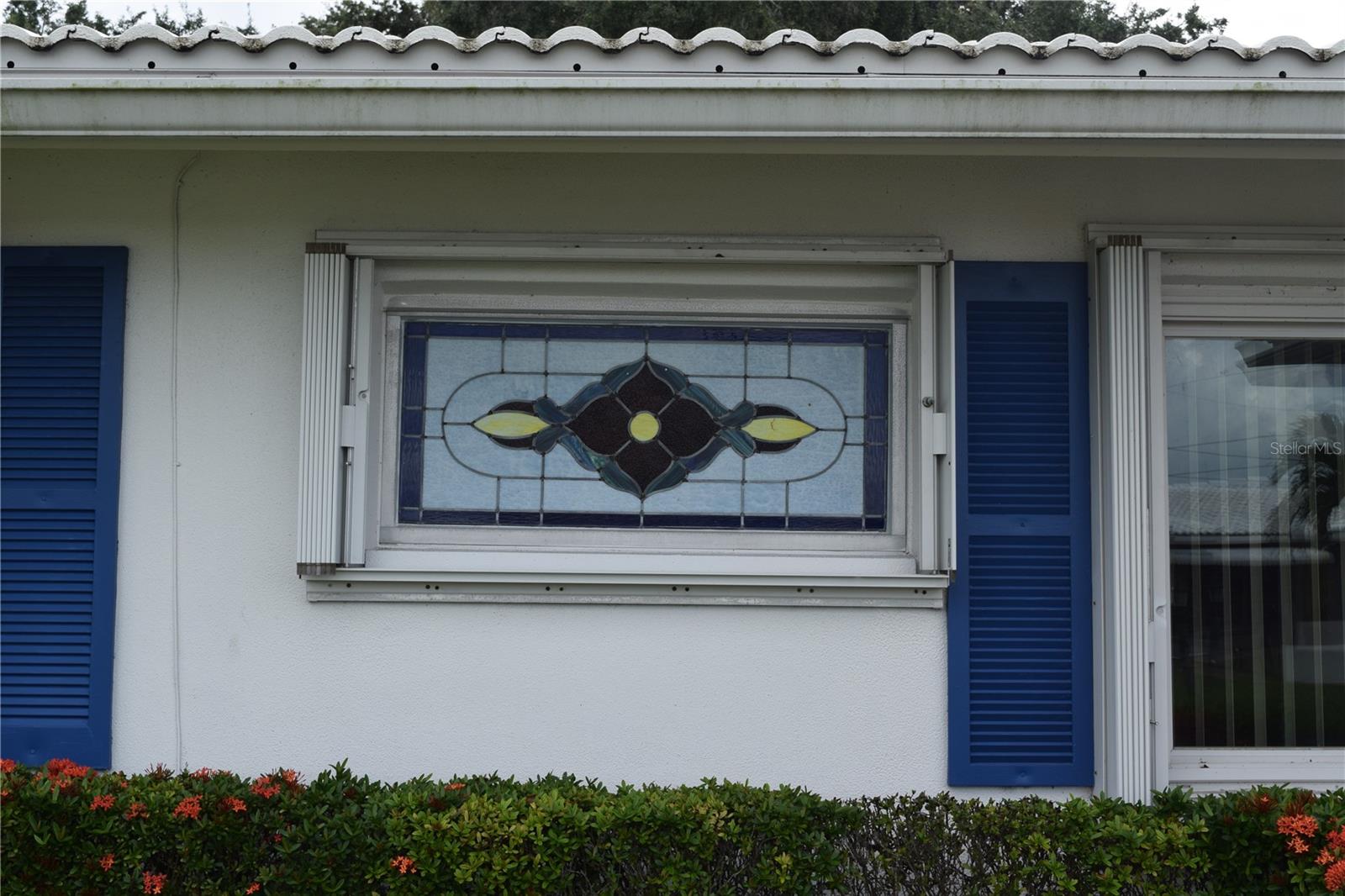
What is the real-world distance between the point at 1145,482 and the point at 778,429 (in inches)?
49.2

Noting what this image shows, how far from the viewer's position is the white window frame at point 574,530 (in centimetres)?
411

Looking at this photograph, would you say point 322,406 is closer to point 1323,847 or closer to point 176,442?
point 176,442

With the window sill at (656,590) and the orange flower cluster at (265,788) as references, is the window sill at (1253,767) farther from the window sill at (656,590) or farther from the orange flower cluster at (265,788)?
the orange flower cluster at (265,788)

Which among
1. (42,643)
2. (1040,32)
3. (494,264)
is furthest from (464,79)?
(1040,32)

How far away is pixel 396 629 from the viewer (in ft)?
13.6

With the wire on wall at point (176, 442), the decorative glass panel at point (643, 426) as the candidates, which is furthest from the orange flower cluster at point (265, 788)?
the decorative glass panel at point (643, 426)

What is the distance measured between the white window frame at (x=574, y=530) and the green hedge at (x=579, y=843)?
2.46 feet

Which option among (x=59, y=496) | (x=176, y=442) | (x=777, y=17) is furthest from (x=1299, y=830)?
(x=777, y=17)

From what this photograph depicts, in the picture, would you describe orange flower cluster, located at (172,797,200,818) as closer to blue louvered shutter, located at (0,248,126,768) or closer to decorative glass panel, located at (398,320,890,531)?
blue louvered shutter, located at (0,248,126,768)

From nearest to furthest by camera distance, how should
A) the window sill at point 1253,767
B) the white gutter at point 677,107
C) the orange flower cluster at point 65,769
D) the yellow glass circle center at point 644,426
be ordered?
1. the white gutter at point 677,107
2. the orange flower cluster at point 65,769
3. the window sill at point 1253,767
4. the yellow glass circle center at point 644,426

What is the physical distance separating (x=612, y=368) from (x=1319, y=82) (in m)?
2.35

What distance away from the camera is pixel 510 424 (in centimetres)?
432

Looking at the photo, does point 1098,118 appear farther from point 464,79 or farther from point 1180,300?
point 464,79

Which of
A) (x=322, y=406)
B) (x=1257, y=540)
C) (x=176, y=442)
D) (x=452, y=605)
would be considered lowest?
(x=452, y=605)
